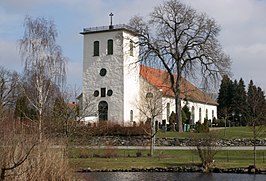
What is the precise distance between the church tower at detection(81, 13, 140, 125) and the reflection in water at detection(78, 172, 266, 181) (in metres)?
32.1

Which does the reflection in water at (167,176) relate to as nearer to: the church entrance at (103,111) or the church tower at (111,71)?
the church tower at (111,71)

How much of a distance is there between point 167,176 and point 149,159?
7.44 metres

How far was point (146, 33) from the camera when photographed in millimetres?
51250

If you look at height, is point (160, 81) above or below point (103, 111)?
above

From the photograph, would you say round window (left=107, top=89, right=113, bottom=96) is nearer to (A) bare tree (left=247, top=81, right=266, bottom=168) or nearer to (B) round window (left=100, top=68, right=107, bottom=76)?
(B) round window (left=100, top=68, right=107, bottom=76)

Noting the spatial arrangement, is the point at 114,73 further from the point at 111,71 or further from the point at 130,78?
the point at 130,78

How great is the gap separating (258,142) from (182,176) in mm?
20131

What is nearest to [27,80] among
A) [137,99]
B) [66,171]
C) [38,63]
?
[38,63]

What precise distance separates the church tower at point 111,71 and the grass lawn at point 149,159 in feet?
70.3

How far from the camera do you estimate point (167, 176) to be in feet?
80.5

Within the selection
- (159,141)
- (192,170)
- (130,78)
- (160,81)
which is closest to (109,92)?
(130,78)

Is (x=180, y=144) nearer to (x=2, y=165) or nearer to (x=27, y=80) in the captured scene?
(x=27, y=80)

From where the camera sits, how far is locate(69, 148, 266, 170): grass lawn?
27864mm

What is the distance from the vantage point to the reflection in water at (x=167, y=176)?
2328 cm
